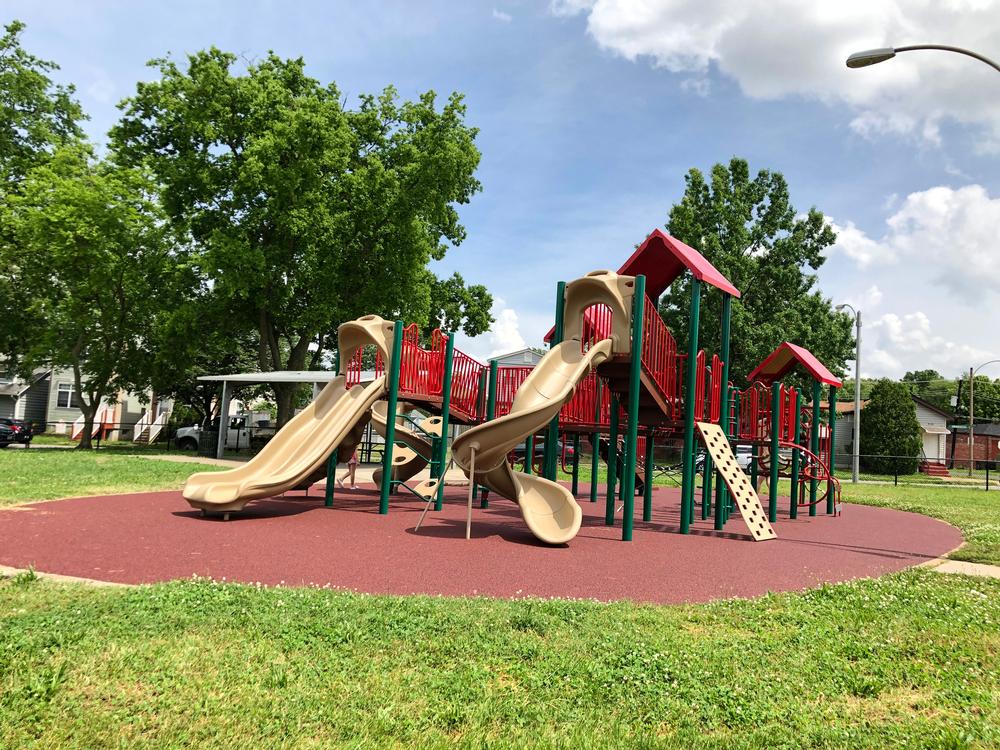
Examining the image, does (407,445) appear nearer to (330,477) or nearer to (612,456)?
(330,477)

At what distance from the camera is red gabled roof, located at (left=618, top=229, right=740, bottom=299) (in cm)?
1209

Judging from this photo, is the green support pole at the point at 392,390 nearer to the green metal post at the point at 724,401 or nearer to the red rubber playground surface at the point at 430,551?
the red rubber playground surface at the point at 430,551

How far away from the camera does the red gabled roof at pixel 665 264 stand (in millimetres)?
12094

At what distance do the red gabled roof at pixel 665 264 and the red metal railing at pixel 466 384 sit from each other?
3.65m

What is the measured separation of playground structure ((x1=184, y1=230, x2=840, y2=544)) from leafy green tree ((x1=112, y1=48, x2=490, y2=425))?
15.0 meters

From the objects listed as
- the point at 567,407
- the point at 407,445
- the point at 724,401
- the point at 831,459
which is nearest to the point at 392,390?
the point at 407,445

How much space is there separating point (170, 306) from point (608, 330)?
24040 millimetres

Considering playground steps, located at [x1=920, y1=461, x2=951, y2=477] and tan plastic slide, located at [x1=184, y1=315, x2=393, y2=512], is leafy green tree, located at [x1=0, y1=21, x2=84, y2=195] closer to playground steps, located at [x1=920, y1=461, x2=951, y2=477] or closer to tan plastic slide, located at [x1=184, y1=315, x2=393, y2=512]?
tan plastic slide, located at [x1=184, y1=315, x2=393, y2=512]

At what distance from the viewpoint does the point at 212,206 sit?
2972 cm

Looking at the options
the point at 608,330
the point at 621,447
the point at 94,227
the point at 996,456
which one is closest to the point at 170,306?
the point at 94,227

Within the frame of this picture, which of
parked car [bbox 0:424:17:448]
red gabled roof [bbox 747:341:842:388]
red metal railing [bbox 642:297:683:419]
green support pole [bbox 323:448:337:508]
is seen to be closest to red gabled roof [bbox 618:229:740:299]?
red metal railing [bbox 642:297:683:419]

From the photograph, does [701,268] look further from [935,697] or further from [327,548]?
[935,697]

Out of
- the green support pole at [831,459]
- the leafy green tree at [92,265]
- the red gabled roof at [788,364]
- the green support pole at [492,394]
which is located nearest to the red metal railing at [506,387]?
Result: the green support pole at [492,394]

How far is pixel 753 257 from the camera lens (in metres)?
38.4
